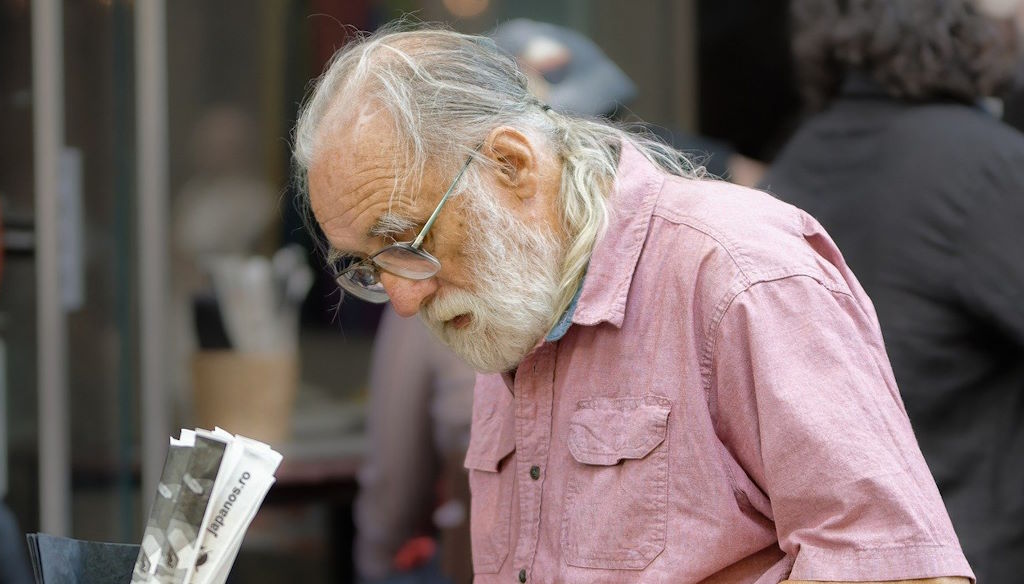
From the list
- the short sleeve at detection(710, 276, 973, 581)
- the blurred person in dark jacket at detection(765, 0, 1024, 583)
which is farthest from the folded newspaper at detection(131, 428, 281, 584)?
the blurred person in dark jacket at detection(765, 0, 1024, 583)

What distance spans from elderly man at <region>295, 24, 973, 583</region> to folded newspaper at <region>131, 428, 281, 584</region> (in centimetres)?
39

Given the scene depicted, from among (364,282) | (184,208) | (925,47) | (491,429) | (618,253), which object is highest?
(925,47)

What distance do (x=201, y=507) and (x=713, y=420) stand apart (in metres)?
0.63

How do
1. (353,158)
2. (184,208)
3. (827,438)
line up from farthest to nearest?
(184,208), (353,158), (827,438)

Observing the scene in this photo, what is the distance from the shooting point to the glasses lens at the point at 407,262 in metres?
1.71

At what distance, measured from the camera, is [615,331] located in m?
1.66

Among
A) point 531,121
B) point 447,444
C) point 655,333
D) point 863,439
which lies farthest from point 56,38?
point 863,439

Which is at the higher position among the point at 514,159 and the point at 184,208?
the point at 514,159

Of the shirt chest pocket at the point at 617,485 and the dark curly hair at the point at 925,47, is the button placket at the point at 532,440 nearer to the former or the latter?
the shirt chest pocket at the point at 617,485

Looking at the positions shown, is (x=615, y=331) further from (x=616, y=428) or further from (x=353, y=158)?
(x=353, y=158)

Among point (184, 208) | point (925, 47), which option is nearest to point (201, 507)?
point (925, 47)

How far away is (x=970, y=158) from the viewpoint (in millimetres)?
2344

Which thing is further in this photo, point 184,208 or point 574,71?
point 184,208

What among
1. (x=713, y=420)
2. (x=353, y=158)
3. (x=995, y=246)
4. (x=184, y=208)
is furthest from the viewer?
(x=184, y=208)
